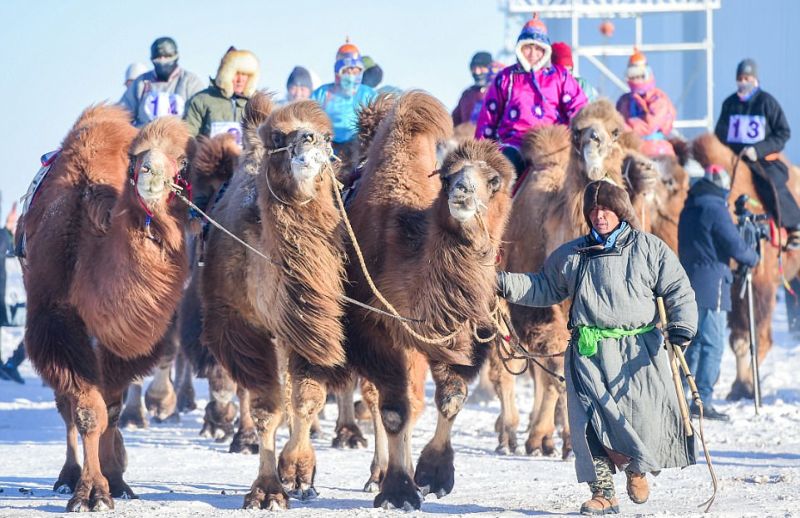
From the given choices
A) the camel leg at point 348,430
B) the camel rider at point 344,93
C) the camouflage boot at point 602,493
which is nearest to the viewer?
the camouflage boot at point 602,493

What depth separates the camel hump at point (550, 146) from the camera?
941 centimetres

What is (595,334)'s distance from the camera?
21.9ft

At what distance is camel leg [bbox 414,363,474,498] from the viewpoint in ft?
24.2

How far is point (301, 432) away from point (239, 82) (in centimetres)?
426

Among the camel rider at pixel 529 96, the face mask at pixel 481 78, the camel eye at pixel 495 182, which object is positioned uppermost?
the face mask at pixel 481 78

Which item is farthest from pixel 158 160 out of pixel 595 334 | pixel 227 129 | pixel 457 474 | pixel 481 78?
pixel 481 78

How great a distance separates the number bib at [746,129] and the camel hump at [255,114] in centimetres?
548

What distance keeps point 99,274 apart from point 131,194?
0.45m

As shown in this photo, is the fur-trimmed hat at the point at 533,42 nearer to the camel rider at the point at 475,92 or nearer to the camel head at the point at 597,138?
the camel head at the point at 597,138

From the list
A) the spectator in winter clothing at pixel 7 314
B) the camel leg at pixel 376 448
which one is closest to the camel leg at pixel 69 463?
the camel leg at pixel 376 448

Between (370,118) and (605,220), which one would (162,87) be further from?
(605,220)

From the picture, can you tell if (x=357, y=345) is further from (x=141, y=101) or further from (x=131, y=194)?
(x=141, y=101)

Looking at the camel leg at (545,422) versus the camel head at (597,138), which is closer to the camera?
the camel head at (597,138)

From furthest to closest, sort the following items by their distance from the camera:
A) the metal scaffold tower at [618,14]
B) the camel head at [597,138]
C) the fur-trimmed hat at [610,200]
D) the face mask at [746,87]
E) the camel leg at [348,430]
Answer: the metal scaffold tower at [618,14] → the face mask at [746,87] → the camel leg at [348,430] → the camel head at [597,138] → the fur-trimmed hat at [610,200]
